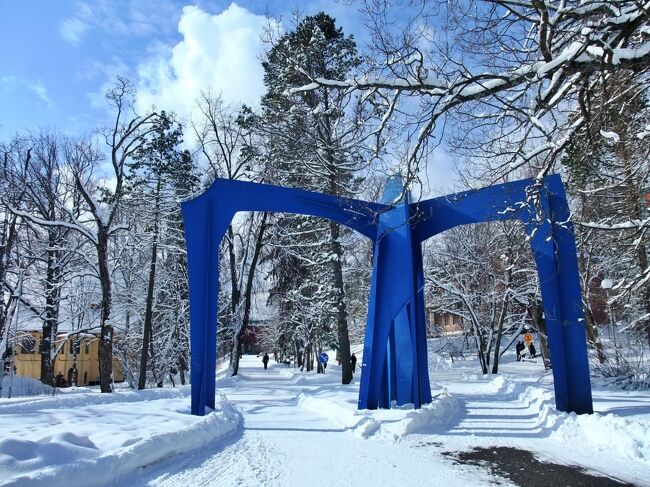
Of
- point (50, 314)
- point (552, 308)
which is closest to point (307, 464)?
point (552, 308)

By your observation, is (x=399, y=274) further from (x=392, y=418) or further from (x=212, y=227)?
(x=212, y=227)

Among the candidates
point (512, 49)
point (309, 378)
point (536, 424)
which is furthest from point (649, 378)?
point (309, 378)

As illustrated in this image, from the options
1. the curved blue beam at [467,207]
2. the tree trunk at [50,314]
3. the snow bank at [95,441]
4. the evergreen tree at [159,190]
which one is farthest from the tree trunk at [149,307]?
the curved blue beam at [467,207]

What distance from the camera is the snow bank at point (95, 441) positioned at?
15.4 feet

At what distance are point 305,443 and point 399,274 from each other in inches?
189

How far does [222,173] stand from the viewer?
90.2 feet

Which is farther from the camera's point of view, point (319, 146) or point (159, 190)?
point (159, 190)

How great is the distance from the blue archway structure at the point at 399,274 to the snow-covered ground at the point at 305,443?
841 millimetres

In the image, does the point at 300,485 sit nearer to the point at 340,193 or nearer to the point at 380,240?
the point at 380,240

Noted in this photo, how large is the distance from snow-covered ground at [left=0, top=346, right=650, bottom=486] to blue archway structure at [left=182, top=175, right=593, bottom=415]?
0.84 meters

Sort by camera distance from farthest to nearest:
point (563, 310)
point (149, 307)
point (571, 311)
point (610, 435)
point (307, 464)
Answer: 1. point (149, 307)
2. point (563, 310)
3. point (571, 311)
4. point (610, 435)
5. point (307, 464)

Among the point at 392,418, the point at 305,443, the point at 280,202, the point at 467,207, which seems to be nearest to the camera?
the point at 305,443

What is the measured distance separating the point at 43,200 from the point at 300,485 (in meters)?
23.2

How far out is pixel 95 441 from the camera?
19.6 feet
